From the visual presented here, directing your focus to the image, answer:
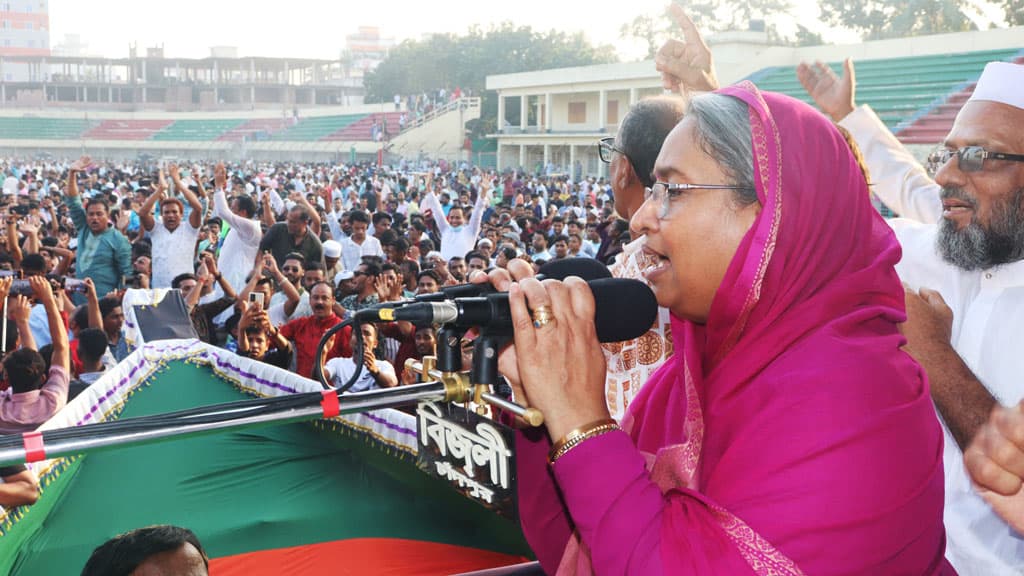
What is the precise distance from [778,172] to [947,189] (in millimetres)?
1081

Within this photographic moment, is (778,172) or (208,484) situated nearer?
(778,172)

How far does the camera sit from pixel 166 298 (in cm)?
486

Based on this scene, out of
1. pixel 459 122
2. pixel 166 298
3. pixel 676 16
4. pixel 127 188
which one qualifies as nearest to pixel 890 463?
pixel 676 16

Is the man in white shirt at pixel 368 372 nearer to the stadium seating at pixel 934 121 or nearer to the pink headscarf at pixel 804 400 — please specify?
the pink headscarf at pixel 804 400

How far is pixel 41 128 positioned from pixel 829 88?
5993 cm

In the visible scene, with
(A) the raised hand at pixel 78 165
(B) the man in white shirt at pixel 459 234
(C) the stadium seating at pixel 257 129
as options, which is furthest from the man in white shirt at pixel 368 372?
(C) the stadium seating at pixel 257 129

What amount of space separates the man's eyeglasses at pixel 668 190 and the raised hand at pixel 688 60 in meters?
1.17

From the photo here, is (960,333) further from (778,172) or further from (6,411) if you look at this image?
(6,411)

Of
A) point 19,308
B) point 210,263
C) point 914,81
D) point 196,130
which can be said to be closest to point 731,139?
point 19,308

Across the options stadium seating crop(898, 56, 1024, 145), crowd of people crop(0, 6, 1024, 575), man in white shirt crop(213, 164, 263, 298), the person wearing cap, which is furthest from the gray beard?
stadium seating crop(898, 56, 1024, 145)

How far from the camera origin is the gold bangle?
1.04 meters

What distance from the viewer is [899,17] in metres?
36.2

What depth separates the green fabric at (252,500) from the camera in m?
2.65

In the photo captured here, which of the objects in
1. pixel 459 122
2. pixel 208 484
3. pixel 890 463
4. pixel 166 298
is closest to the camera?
pixel 890 463
